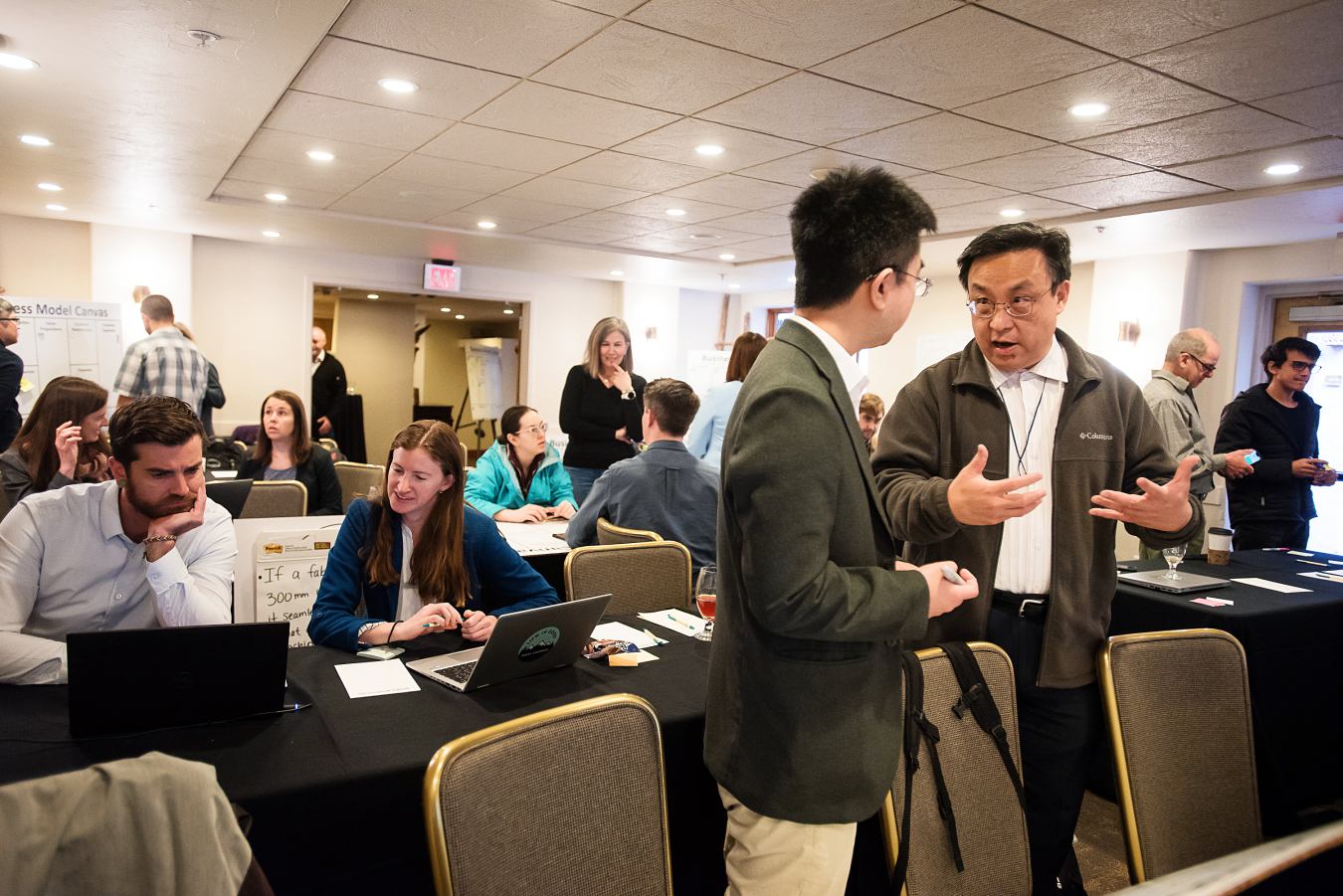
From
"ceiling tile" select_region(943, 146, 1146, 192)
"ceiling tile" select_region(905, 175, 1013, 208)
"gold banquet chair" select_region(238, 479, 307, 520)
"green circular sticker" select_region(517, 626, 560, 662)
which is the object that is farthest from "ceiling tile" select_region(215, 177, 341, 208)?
"green circular sticker" select_region(517, 626, 560, 662)

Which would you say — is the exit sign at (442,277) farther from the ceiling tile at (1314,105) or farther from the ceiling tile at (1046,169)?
the ceiling tile at (1314,105)

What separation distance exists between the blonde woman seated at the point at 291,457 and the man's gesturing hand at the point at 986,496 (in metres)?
3.67

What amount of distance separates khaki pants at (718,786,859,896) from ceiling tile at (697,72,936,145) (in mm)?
2865

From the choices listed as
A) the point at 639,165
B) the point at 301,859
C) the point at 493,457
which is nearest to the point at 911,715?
the point at 301,859

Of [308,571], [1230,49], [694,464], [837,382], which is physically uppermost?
[1230,49]

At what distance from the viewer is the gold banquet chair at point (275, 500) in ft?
12.9

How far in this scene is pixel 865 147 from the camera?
4215mm

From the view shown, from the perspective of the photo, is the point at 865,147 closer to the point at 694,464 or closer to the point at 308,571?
the point at 694,464

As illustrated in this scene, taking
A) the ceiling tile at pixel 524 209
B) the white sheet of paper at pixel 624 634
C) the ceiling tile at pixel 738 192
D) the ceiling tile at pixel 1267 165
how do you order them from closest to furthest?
the white sheet of paper at pixel 624 634
the ceiling tile at pixel 1267 165
the ceiling tile at pixel 738 192
the ceiling tile at pixel 524 209

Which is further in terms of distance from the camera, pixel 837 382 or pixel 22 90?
pixel 22 90

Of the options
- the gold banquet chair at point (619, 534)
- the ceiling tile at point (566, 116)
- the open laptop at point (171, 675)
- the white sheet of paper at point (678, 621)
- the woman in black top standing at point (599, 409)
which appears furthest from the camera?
the woman in black top standing at point (599, 409)

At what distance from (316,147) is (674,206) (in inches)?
93.0

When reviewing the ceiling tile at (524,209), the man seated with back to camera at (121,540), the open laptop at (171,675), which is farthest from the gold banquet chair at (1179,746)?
the ceiling tile at (524,209)

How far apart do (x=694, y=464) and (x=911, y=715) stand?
181 cm
